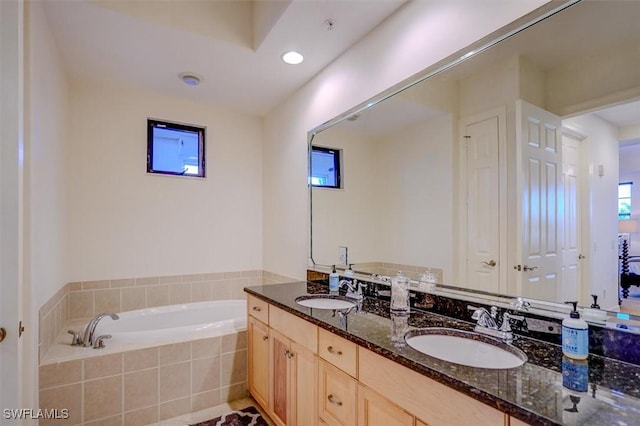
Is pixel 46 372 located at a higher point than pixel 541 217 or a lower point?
lower

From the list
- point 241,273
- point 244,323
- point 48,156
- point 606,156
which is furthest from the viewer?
point 241,273

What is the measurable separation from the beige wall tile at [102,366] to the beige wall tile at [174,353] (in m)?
0.25

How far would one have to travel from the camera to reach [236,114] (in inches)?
137

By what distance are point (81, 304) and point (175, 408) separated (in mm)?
1254

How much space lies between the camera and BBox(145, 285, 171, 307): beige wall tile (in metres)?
2.99

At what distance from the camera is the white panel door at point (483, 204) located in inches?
57.9

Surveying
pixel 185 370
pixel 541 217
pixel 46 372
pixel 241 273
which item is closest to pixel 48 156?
pixel 46 372

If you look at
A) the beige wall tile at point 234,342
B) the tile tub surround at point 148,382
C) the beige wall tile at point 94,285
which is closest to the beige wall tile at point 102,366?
the tile tub surround at point 148,382

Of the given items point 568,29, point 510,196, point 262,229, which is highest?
point 568,29

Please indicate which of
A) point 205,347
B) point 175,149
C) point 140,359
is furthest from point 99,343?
point 175,149

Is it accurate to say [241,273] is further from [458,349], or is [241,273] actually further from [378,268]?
[458,349]

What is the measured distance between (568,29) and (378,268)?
1497mm

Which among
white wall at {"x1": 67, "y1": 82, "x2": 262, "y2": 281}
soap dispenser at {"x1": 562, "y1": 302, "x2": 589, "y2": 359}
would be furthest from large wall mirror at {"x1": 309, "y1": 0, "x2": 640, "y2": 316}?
white wall at {"x1": 67, "y1": 82, "x2": 262, "y2": 281}

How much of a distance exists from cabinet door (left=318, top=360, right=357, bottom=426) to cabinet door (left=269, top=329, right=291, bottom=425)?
332mm
